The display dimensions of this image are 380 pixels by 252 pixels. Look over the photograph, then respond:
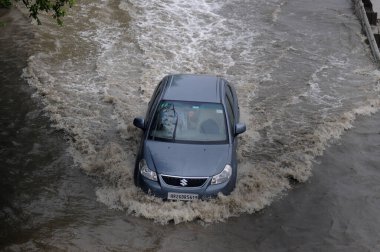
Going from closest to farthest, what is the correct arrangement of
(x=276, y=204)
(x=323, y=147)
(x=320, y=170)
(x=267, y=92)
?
(x=276, y=204)
(x=320, y=170)
(x=323, y=147)
(x=267, y=92)

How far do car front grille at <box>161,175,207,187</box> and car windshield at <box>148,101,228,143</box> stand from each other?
91 cm

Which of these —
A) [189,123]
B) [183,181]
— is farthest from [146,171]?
[189,123]

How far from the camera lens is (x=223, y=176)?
9078mm

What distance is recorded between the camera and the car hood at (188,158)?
8.94 metres

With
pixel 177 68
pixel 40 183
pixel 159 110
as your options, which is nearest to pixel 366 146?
pixel 159 110

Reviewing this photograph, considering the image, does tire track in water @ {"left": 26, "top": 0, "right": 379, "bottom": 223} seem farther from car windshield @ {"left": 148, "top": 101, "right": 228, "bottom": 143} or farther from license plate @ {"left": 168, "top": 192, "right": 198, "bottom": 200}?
car windshield @ {"left": 148, "top": 101, "right": 228, "bottom": 143}

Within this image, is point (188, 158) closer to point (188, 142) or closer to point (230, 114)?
point (188, 142)

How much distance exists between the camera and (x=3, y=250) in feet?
27.4

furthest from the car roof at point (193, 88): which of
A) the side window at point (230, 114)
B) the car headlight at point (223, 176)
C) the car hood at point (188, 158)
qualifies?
the car headlight at point (223, 176)

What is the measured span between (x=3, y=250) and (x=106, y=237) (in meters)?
1.65

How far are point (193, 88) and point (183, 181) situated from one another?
2.41 meters

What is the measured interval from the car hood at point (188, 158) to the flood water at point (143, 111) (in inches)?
23.3

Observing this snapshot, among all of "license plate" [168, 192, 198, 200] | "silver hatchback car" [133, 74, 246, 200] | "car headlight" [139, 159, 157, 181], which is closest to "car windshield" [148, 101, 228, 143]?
"silver hatchback car" [133, 74, 246, 200]

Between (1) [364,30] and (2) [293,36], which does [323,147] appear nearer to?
(2) [293,36]
